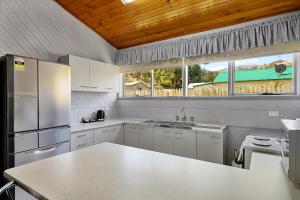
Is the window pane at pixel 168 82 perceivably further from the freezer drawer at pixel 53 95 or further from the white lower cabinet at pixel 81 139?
the freezer drawer at pixel 53 95

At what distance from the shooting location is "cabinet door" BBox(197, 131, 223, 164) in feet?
8.57

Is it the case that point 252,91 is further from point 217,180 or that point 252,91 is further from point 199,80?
point 217,180

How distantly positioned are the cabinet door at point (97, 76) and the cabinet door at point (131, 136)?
0.94m

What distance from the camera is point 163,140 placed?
3.12 meters

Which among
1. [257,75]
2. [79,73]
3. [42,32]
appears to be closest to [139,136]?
[79,73]

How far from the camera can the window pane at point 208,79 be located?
3.19m

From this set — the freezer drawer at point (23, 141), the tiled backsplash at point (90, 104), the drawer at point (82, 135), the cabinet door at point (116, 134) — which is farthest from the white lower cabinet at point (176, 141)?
the freezer drawer at point (23, 141)

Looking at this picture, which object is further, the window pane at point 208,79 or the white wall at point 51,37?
the window pane at point 208,79

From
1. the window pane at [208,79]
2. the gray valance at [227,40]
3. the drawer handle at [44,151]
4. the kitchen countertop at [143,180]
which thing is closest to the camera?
the kitchen countertop at [143,180]

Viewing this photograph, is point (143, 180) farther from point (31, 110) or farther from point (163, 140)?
point (163, 140)

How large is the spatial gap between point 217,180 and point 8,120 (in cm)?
219

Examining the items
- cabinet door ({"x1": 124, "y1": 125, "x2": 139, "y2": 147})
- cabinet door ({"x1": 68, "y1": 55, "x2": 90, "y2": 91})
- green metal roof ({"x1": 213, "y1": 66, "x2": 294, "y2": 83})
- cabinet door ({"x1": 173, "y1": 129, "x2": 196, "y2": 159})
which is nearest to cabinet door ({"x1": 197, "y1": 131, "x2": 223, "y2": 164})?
cabinet door ({"x1": 173, "y1": 129, "x2": 196, "y2": 159})

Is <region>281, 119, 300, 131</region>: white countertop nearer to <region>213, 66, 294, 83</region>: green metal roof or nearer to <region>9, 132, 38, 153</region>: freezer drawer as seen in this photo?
<region>213, 66, 294, 83</region>: green metal roof

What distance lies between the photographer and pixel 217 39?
304cm
